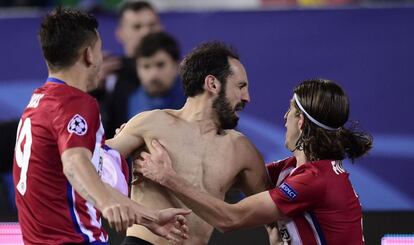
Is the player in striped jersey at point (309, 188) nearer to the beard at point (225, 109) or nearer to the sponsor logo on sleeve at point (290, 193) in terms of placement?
the sponsor logo on sleeve at point (290, 193)

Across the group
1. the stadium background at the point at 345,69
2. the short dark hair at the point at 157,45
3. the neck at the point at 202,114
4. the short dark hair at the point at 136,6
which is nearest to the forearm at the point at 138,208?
the neck at the point at 202,114

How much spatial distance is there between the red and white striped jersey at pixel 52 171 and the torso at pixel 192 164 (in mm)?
705

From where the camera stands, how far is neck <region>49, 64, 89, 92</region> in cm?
456

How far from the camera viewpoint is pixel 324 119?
525 centimetres

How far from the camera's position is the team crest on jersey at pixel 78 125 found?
14.2ft

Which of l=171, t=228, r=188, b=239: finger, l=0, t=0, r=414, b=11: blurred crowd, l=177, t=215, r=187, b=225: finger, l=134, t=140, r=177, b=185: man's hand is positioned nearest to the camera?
l=171, t=228, r=188, b=239: finger

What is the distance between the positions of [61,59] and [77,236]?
750 millimetres

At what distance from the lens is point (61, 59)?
456cm

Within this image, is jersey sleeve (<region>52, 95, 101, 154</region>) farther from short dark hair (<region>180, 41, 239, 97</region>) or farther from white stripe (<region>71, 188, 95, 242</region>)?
short dark hair (<region>180, 41, 239, 97</region>)

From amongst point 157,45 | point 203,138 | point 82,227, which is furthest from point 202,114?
point 157,45

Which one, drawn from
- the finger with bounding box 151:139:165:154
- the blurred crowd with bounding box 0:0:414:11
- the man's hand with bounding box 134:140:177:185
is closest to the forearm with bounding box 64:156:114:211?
the man's hand with bounding box 134:140:177:185

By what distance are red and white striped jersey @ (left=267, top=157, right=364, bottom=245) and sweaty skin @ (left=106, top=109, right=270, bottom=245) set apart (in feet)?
0.80

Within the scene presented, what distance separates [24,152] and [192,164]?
1059mm

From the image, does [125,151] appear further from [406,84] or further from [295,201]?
[406,84]
